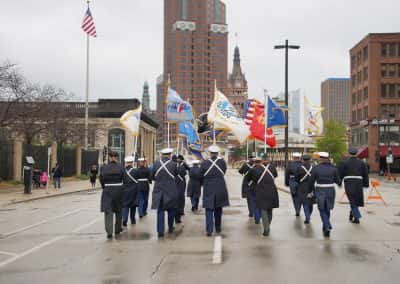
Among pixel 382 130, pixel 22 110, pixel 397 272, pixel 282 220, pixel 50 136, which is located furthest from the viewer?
pixel 382 130

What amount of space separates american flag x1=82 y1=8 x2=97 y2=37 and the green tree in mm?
43474

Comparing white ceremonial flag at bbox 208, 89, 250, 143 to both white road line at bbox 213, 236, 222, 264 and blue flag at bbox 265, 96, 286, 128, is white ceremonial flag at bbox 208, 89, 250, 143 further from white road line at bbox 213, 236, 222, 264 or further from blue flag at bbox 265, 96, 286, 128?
white road line at bbox 213, 236, 222, 264

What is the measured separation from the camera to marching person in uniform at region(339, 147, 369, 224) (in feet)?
39.3

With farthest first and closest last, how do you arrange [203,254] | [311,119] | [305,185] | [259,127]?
[311,119] → [259,127] → [305,185] → [203,254]

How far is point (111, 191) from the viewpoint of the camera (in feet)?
34.5

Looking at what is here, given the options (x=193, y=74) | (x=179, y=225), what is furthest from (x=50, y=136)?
(x=193, y=74)

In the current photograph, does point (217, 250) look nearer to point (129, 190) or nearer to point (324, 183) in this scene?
point (324, 183)

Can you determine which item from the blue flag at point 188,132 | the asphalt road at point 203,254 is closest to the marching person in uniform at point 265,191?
the asphalt road at point 203,254

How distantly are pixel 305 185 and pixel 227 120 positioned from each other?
6.39 meters

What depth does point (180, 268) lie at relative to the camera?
7410 millimetres

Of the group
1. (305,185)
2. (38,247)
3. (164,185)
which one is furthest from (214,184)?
(38,247)

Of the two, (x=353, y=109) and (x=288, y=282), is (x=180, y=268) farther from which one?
(x=353, y=109)

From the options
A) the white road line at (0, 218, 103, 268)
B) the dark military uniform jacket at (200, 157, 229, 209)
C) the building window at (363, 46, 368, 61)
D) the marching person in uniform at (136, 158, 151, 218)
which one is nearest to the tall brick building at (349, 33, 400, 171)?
the building window at (363, 46, 368, 61)

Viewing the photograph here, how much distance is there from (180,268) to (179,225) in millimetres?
5004
